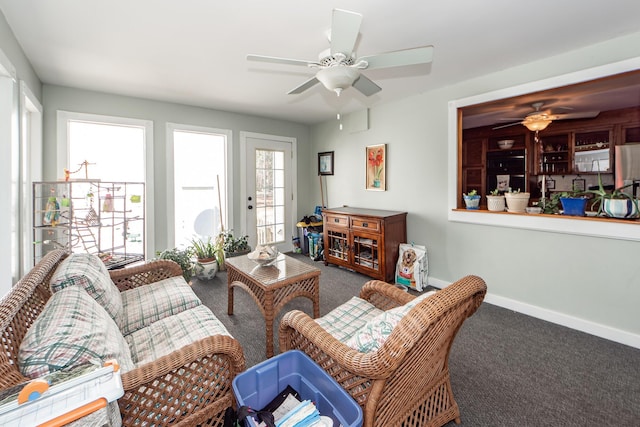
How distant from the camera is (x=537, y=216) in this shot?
275 centimetres

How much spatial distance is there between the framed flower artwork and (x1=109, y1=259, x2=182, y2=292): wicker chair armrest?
2850 mm

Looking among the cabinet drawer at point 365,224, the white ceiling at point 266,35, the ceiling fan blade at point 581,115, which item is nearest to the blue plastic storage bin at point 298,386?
the white ceiling at point 266,35

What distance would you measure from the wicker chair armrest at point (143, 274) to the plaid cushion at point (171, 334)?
2.21 feet

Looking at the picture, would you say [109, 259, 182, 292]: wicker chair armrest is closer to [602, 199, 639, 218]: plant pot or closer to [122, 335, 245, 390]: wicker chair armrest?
[122, 335, 245, 390]: wicker chair armrest

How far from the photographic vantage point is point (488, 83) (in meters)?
2.99

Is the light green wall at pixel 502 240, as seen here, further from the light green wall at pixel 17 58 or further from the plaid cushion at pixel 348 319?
the light green wall at pixel 17 58

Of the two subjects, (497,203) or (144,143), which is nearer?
(497,203)

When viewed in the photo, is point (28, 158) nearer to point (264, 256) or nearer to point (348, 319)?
point (264, 256)

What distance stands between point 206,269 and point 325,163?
8.61 feet

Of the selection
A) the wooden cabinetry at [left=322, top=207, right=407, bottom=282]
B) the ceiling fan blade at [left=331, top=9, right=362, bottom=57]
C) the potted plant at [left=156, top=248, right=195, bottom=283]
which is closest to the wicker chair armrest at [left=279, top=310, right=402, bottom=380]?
the ceiling fan blade at [left=331, top=9, right=362, bottom=57]

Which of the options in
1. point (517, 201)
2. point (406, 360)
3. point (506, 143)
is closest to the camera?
point (406, 360)

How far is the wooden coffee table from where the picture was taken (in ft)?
7.22

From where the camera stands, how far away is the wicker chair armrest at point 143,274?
227 centimetres

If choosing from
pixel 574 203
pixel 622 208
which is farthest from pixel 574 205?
pixel 622 208
